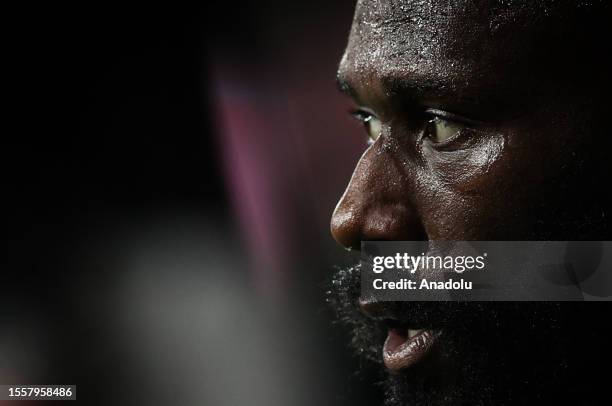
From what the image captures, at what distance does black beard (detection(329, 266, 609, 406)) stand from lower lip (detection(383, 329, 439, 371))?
1 cm

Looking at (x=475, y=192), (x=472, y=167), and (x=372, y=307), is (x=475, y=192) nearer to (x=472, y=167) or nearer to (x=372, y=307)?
(x=472, y=167)

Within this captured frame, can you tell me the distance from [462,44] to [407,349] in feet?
1.43

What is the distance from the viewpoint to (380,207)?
0.85 m

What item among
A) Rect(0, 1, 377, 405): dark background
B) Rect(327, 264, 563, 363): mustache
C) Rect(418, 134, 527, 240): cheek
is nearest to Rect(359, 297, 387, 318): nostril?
Rect(327, 264, 563, 363): mustache

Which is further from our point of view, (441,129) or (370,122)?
(370,122)

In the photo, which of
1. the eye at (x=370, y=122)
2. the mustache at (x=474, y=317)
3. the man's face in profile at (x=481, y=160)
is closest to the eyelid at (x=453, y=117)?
the man's face in profile at (x=481, y=160)

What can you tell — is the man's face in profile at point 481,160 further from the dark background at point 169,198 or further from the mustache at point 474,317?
the dark background at point 169,198

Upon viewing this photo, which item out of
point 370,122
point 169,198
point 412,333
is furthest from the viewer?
point 169,198

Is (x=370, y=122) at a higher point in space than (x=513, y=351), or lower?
higher

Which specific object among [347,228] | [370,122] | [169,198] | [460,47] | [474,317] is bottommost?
[169,198]

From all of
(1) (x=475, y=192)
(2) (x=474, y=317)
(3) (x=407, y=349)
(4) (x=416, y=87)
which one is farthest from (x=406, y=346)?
(4) (x=416, y=87)

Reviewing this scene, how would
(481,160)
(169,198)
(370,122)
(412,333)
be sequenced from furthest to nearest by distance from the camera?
(169,198) → (370,122) → (412,333) → (481,160)

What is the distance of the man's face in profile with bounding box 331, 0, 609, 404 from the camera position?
0.77 meters

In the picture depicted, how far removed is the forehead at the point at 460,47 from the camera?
0.77m
